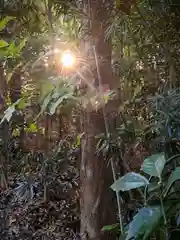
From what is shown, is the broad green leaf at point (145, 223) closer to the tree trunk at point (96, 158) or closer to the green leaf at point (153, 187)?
the green leaf at point (153, 187)

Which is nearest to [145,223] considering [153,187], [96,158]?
[153,187]

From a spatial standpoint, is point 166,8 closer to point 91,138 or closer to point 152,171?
point 91,138

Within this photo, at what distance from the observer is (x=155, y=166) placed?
78 cm

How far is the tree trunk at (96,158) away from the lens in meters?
1.28

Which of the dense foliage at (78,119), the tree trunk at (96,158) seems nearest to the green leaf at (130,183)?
the dense foliage at (78,119)

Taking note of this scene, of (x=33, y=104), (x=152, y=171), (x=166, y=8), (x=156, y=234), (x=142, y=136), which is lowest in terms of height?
(x=156, y=234)

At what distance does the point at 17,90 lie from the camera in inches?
85.3

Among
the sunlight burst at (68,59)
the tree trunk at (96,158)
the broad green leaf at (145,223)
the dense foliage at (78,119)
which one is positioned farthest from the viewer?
the tree trunk at (96,158)

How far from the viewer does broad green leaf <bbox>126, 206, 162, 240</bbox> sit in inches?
27.3

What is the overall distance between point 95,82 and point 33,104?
0.46 m

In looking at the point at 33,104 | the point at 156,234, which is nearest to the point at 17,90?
the point at 33,104

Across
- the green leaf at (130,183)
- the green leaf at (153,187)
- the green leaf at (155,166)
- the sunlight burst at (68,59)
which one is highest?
the sunlight burst at (68,59)

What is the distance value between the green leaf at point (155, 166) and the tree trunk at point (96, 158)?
49cm

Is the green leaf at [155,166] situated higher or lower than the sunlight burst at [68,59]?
lower
